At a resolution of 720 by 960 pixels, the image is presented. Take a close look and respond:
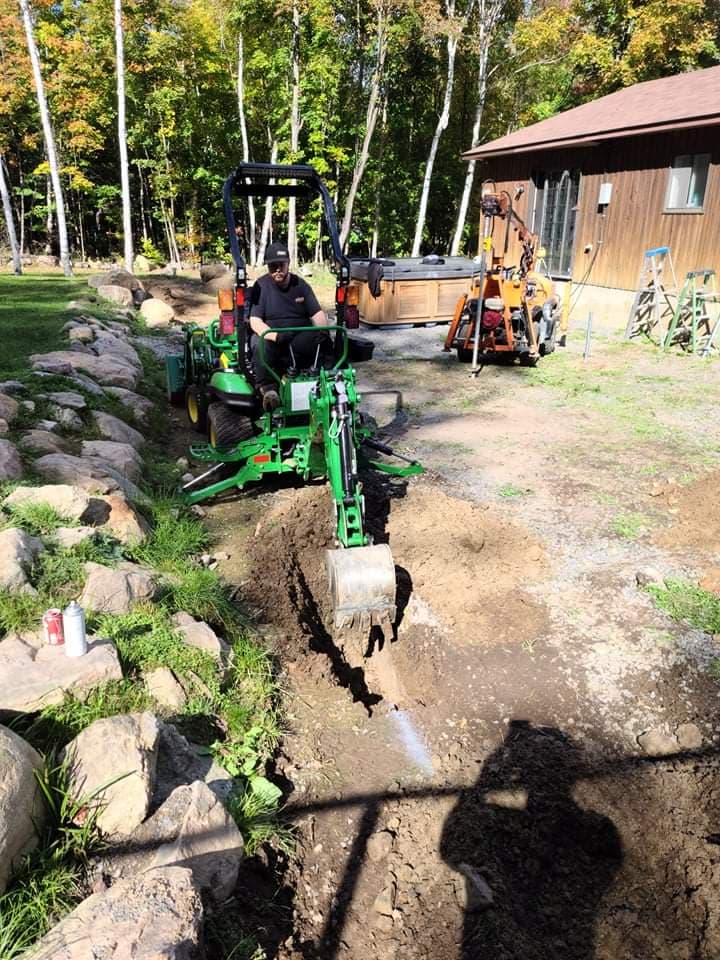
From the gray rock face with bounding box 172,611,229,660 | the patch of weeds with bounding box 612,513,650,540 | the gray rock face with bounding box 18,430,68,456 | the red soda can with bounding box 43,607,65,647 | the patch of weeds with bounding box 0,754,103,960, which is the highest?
the gray rock face with bounding box 18,430,68,456

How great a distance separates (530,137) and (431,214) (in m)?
16.0

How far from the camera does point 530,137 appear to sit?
17.5 m

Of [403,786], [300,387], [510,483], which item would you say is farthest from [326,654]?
[510,483]

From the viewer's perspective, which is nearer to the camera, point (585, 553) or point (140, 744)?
point (140, 744)

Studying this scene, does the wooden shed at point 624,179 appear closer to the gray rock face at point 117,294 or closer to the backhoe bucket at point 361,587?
the gray rock face at point 117,294

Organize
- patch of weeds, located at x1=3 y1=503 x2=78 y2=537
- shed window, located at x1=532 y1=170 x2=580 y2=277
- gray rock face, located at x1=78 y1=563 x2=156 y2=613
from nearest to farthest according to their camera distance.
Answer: gray rock face, located at x1=78 y1=563 x2=156 y2=613 < patch of weeds, located at x1=3 y1=503 x2=78 y2=537 < shed window, located at x1=532 y1=170 x2=580 y2=277

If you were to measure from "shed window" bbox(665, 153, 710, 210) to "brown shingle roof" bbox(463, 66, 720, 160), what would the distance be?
79cm

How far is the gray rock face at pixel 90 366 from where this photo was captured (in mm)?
7680

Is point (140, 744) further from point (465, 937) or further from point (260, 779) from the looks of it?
point (465, 937)

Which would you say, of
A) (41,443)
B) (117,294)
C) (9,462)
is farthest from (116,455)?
(117,294)

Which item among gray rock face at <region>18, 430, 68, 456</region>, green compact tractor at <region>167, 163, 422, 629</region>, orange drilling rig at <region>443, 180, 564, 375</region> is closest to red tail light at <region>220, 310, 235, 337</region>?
green compact tractor at <region>167, 163, 422, 629</region>

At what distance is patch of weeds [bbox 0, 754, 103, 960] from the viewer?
2.09 metres

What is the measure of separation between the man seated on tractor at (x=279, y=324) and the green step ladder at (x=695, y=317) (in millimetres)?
9034

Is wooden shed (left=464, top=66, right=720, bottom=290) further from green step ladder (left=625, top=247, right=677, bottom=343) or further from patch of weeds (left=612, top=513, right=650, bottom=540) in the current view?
patch of weeds (left=612, top=513, right=650, bottom=540)
